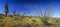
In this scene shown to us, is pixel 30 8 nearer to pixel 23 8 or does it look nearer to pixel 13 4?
pixel 23 8

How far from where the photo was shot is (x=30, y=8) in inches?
201

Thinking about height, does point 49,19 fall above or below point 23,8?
below

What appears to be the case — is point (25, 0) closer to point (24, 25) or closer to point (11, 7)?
point (11, 7)

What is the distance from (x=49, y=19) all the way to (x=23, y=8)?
0.97m

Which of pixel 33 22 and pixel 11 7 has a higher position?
pixel 11 7

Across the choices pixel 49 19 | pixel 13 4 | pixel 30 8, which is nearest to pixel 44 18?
pixel 49 19

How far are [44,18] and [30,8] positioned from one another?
604 mm

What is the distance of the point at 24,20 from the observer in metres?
5.07

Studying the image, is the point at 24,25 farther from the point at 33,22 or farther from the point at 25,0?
the point at 25,0

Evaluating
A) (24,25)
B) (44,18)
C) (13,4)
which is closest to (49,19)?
(44,18)

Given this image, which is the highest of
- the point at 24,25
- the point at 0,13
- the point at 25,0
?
the point at 25,0

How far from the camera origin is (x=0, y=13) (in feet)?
16.8

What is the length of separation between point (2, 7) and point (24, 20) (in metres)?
0.87

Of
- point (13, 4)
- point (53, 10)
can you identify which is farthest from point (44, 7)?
point (13, 4)
